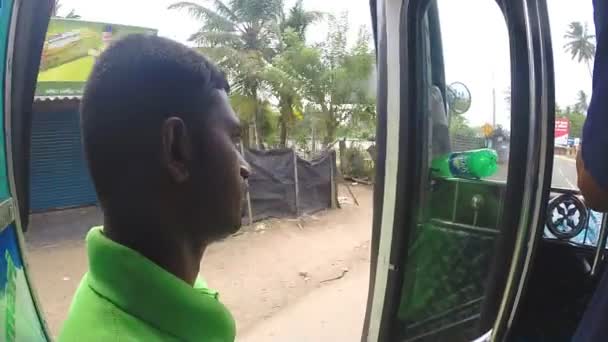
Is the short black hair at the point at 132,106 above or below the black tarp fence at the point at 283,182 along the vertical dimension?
above

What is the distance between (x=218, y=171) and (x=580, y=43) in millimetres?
1327

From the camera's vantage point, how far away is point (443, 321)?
189 cm

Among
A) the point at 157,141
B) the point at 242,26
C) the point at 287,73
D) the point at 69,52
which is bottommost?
Result: the point at 157,141

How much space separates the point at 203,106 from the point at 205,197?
0.14 m

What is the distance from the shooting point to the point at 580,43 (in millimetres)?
1536

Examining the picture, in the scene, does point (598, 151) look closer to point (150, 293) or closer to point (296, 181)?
point (150, 293)

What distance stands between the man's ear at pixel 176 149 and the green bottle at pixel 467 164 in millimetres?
1261

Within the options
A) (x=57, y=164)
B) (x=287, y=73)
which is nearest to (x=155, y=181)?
(x=57, y=164)

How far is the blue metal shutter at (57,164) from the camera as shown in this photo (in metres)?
9.13

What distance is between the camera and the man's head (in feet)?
2.33

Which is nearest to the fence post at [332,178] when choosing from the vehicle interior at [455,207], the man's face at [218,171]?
the vehicle interior at [455,207]

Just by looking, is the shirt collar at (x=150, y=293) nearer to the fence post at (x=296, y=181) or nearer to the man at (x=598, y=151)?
the man at (x=598, y=151)

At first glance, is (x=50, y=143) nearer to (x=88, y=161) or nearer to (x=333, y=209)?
(x=333, y=209)

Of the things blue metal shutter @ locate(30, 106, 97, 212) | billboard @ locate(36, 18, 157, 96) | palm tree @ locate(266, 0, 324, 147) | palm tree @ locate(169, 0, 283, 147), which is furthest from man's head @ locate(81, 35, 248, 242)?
palm tree @ locate(169, 0, 283, 147)
